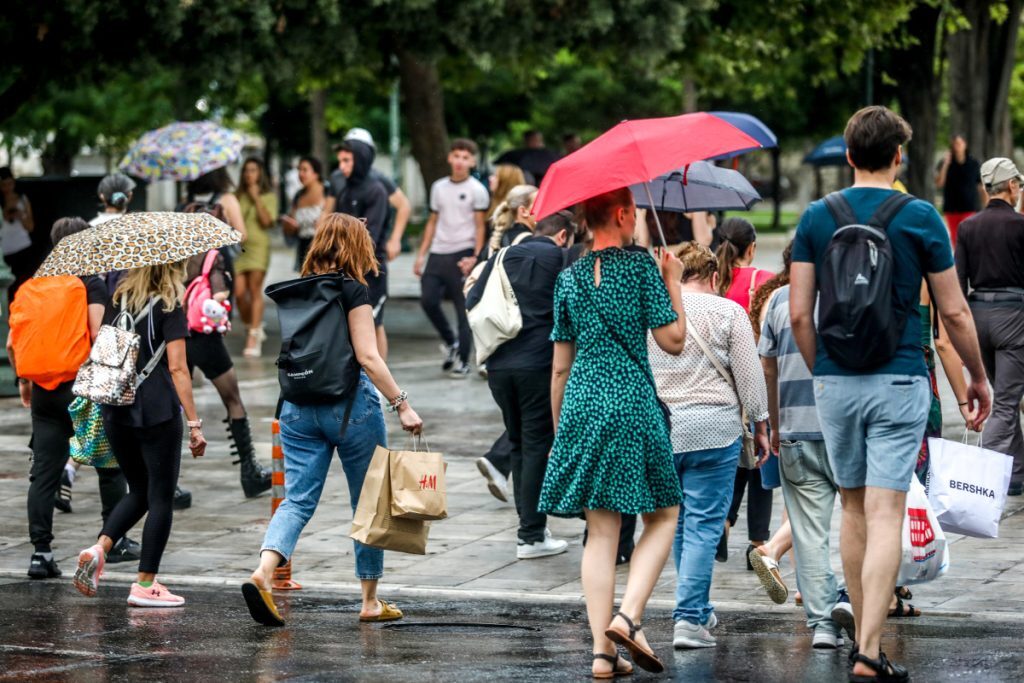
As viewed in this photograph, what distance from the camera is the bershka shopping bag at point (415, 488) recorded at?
23.7ft

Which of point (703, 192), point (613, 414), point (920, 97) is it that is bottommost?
point (613, 414)

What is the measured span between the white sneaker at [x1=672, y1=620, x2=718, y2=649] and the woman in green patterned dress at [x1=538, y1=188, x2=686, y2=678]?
507mm

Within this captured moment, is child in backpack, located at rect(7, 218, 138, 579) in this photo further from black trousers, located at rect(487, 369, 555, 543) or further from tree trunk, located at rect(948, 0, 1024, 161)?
tree trunk, located at rect(948, 0, 1024, 161)

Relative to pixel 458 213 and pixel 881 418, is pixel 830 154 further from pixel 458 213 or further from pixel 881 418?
pixel 881 418

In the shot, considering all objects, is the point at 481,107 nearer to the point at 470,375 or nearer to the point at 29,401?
the point at 470,375

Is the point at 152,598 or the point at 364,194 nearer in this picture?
the point at 152,598

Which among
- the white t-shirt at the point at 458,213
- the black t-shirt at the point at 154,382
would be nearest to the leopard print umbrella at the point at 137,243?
the black t-shirt at the point at 154,382

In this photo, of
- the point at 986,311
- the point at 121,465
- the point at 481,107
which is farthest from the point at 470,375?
the point at 481,107

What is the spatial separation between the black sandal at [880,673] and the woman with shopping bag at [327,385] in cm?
225

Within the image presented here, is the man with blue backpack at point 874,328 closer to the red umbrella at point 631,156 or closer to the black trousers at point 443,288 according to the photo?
the red umbrella at point 631,156

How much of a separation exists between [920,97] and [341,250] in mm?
21823

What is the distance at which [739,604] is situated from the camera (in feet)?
25.1

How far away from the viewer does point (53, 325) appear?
8547mm

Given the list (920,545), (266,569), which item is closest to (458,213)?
(266,569)
